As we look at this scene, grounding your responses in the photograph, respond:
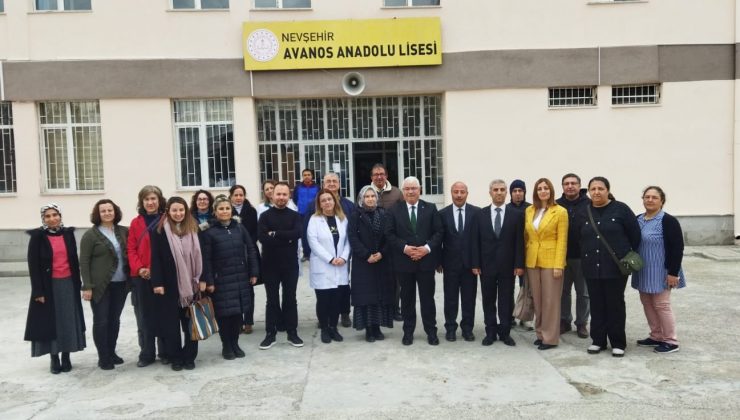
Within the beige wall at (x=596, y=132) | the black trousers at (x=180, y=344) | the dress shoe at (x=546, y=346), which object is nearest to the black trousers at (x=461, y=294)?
the dress shoe at (x=546, y=346)

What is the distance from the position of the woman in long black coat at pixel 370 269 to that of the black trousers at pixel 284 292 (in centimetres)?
67

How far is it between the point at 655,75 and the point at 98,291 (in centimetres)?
1081

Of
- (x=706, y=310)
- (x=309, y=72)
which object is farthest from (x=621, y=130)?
(x=309, y=72)

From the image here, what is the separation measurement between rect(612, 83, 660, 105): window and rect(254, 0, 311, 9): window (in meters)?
6.54

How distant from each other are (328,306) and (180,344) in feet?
5.39

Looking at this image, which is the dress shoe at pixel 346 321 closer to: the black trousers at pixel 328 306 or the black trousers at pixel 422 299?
the black trousers at pixel 328 306

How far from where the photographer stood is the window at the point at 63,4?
11469mm

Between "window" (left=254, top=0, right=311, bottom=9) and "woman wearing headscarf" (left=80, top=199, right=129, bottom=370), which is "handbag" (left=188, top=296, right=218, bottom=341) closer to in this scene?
"woman wearing headscarf" (left=80, top=199, right=129, bottom=370)

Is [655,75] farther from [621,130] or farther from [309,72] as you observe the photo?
[309,72]

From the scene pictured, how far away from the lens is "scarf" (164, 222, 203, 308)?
5379 millimetres

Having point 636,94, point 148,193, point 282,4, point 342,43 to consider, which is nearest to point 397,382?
point 148,193

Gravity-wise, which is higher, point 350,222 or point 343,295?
point 350,222

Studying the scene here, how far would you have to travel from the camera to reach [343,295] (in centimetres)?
667

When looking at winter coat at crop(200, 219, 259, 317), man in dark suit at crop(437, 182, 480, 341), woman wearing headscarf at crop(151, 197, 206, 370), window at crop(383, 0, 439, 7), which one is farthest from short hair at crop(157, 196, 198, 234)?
window at crop(383, 0, 439, 7)
